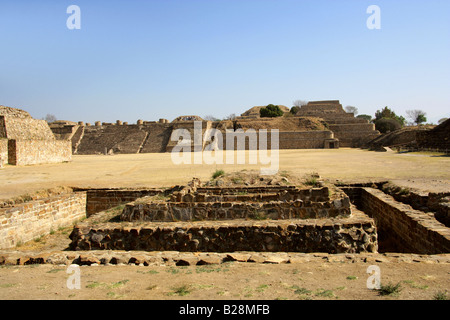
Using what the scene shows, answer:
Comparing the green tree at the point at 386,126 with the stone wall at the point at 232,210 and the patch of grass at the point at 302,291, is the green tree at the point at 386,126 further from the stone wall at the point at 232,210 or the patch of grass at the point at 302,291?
the patch of grass at the point at 302,291

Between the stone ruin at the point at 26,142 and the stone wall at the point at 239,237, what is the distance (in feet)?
66.6

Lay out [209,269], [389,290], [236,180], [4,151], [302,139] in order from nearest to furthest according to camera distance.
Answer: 1. [389,290]
2. [209,269]
3. [236,180]
4. [4,151]
5. [302,139]

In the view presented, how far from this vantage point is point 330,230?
648 cm

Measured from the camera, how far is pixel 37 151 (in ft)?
88.6

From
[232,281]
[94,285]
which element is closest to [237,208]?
[232,281]

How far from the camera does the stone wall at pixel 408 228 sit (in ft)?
20.3

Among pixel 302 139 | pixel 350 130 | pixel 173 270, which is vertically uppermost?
pixel 350 130

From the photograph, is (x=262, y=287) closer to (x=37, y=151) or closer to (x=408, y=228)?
(x=408, y=228)

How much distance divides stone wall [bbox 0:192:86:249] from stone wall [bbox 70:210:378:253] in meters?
2.50

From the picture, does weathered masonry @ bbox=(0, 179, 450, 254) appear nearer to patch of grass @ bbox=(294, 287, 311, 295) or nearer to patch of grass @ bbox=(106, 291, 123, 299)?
patch of grass @ bbox=(294, 287, 311, 295)

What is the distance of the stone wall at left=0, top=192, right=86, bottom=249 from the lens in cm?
852

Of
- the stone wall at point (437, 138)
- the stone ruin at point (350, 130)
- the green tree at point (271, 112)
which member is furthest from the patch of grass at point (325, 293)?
the green tree at point (271, 112)

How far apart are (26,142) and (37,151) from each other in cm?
151
